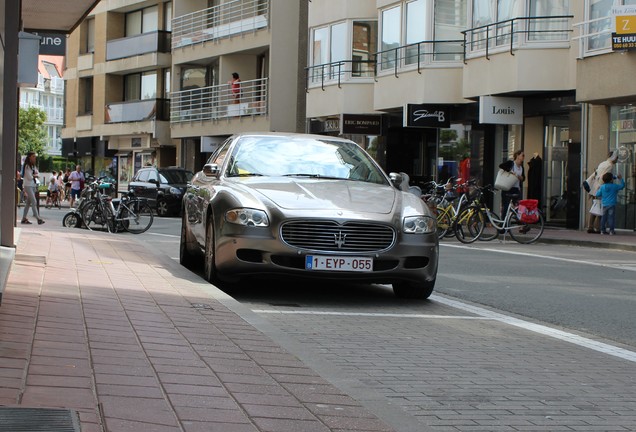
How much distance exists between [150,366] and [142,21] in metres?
55.5

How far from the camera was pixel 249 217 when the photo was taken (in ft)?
33.0

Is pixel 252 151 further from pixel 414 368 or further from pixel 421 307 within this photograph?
pixel 414 368

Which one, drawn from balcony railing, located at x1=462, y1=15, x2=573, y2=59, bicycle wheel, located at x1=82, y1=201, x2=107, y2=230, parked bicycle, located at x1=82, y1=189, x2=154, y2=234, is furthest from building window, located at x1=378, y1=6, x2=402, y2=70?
bicycle wheel, located at x1=82, y1=201, x2=107, y2=230

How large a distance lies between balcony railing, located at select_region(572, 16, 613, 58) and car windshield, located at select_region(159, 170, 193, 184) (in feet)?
50.4

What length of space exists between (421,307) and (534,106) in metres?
21.1

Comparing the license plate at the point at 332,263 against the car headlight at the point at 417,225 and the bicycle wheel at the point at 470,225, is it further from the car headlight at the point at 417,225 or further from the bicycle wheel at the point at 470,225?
the bicycle wheel at the point at 470,225

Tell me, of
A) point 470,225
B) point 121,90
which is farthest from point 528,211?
point 121,90

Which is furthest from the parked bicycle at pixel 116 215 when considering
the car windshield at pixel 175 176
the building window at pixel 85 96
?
the building window at pixel 85 96

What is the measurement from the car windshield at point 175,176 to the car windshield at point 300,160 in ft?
84.6

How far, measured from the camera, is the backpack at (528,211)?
22406mm

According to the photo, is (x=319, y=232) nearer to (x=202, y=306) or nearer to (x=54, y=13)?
(x=202, y=306)

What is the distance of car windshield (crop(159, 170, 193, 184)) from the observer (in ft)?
124

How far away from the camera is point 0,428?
419 centimetres

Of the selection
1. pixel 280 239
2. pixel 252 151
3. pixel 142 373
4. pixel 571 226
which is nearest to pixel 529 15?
pixel 571 226
